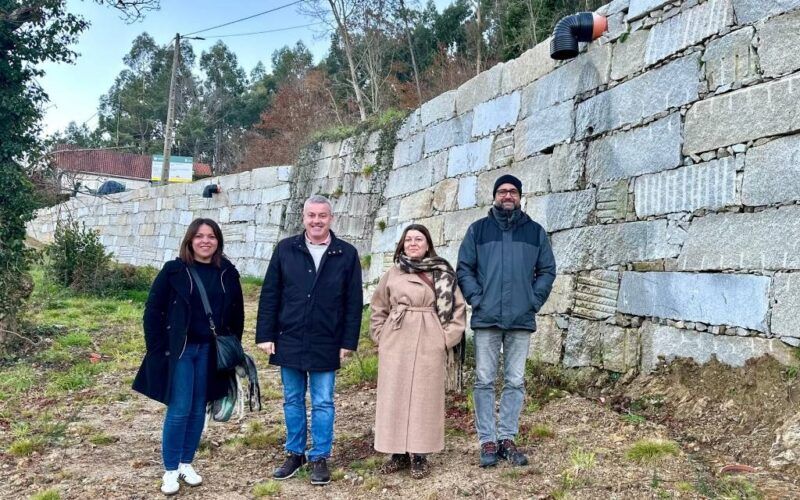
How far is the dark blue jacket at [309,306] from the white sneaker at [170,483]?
83cm

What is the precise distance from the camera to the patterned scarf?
13.0 feet

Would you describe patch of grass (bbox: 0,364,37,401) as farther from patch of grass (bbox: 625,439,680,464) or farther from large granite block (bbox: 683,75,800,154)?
large granite block (bbox: 683,75,800,154)

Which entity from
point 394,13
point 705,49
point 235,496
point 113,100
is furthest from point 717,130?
point 113,100

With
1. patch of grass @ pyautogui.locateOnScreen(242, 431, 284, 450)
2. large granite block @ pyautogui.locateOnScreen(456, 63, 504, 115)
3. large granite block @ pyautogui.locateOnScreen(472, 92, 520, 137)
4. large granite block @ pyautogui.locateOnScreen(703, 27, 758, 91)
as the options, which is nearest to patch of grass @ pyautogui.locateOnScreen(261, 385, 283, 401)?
patch of grass @ pyautogui.locateOnScreen(242, 431, 284, 450)

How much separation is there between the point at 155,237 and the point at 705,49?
16.0 metres

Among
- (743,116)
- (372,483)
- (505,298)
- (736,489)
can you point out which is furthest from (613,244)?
(372,483)

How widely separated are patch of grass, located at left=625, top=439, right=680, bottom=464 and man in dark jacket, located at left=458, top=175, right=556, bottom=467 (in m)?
0.61

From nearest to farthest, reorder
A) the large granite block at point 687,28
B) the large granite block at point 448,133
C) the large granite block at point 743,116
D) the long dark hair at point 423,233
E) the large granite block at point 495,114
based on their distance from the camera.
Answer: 1. the large granite block at point 743,116
2. the long dark hair at point 423,233
3. the large granite block at point 687,28
4. the large granite block at point 495,114
5. the large granite block at point 448,133

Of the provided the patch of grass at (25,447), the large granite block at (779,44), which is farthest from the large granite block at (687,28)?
the patch of grass at (25,447)

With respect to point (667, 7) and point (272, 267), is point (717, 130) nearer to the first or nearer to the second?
point (667, 7)

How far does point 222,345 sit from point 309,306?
21.7 inches

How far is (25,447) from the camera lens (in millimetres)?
4438

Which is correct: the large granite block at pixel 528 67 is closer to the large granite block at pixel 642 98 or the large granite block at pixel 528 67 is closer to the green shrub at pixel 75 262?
the large granite block at pixel 642 98

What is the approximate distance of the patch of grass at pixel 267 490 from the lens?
147 inches
